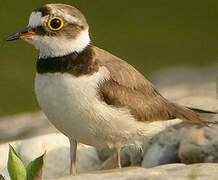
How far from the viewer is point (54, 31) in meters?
9.73

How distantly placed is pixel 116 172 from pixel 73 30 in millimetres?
1886

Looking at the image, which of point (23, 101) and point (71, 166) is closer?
point (71, 166)

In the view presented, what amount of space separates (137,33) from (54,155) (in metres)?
11.7

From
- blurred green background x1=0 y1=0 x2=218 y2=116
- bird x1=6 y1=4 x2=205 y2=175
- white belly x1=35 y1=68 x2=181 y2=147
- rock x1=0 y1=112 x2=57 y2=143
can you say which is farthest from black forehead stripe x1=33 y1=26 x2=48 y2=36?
blurred green background x1=0 y1=0 x2=218 y2=116

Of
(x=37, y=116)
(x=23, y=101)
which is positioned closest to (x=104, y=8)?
(x=23, y=101)

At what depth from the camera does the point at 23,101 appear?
18.6m

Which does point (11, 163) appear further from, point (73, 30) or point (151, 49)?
point (151, 49)

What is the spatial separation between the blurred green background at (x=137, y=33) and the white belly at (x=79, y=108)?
9.13m

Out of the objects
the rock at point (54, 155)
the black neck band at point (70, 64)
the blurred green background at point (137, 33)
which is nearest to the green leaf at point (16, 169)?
the black neck band at point (70, 64)

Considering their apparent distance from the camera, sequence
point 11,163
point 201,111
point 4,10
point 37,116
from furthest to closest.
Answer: point 4,10 < point 37,116 < point 201,111 < point 11,163

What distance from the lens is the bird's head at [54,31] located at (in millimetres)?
9680

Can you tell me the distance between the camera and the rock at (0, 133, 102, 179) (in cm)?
1125

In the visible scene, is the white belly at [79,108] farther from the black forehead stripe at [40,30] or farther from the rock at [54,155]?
the rock at [54,155]

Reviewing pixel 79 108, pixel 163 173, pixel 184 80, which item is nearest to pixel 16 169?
pixel 163 173
